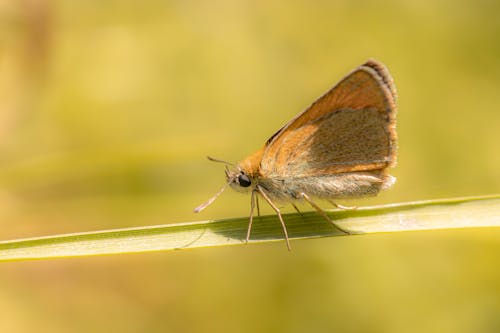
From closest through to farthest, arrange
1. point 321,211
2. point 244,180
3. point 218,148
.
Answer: point 321,211 → point 244,180 → point 218,148

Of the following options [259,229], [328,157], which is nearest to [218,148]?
[328,157]

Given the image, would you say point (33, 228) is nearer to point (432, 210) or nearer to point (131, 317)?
point (131, 317)

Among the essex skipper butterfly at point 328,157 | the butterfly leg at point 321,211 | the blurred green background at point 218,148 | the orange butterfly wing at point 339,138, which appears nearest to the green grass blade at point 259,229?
the butterfly leg at point 321,211

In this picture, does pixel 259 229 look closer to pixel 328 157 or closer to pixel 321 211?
pixel 321 211

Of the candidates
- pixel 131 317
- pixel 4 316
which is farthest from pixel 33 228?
pixel 131 317

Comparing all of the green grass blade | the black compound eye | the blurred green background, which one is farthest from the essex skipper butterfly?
the blurred green background

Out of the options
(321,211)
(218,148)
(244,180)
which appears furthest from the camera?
(218,148)

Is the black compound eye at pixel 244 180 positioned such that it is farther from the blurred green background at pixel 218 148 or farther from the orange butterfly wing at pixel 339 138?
the blurred green background at pixel 218 148
